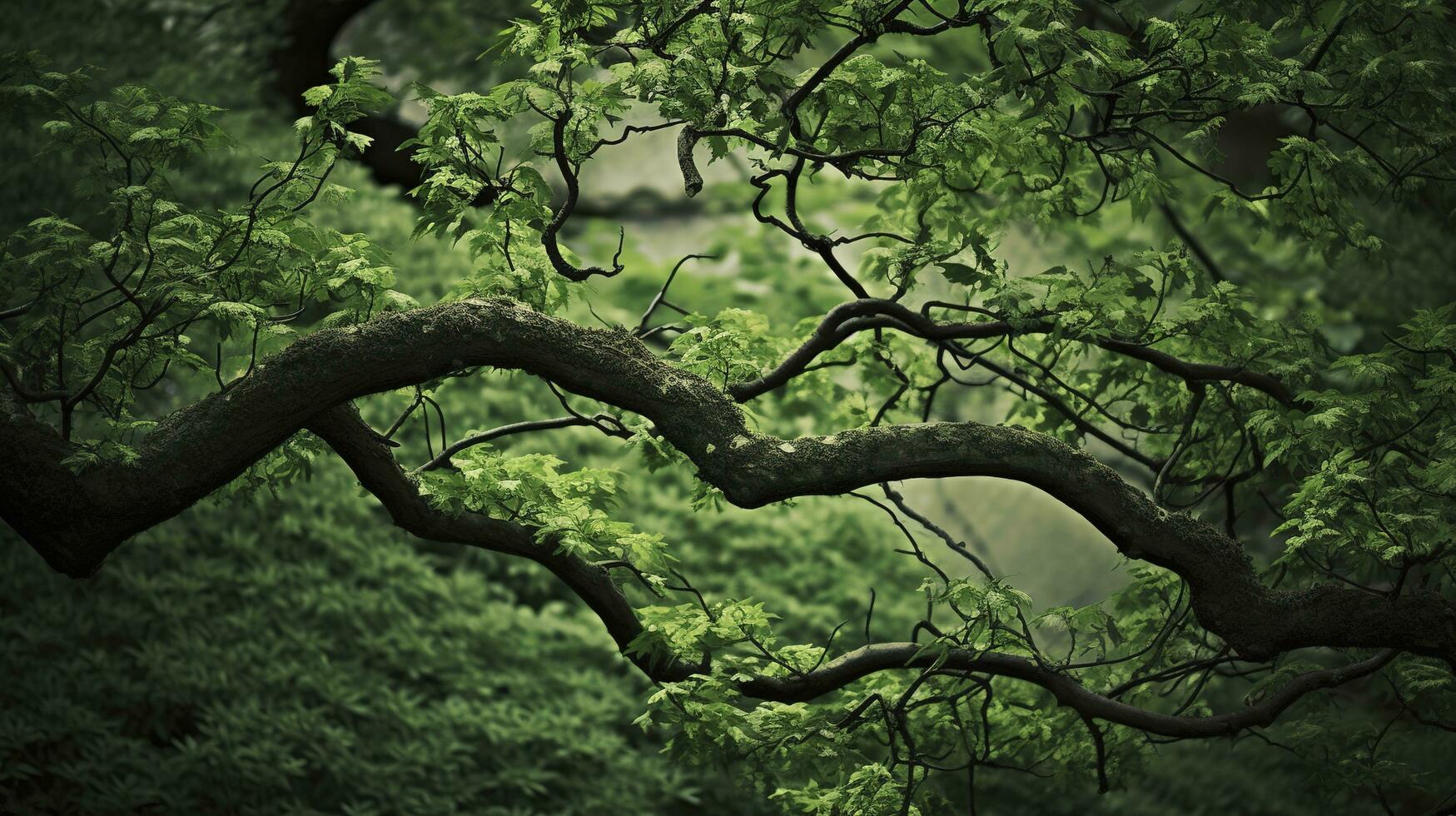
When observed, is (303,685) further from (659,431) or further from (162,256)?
(659,431)

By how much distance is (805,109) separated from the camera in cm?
367

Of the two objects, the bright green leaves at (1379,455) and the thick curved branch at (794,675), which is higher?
the bright green leaves at (1379,455)

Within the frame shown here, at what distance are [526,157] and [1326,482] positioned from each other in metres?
2.27

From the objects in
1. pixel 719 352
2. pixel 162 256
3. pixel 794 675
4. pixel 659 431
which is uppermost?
pixel 719 352

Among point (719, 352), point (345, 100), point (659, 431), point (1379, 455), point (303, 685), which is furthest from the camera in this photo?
point (303, 685)

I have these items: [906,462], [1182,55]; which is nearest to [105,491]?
[906,462]

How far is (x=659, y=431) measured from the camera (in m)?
3.30

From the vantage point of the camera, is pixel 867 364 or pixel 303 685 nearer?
pixel 867 364

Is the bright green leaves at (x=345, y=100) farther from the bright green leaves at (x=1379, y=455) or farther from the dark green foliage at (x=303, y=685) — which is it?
Answer: the dark green foliage at (x=303, y=685)

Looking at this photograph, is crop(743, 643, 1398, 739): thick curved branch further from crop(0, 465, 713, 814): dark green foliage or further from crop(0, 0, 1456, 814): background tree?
crop(0, 465, 713, 814): dark green foliage

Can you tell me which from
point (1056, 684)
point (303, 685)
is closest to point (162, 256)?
point (1056, 684)

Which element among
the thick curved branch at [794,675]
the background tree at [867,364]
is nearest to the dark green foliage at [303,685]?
the background tree at [867,364]

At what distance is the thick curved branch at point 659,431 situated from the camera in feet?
9.97

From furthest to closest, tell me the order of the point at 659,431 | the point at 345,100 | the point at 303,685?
the point at 303,685 → the point at 659,431 → the point at 345,100
